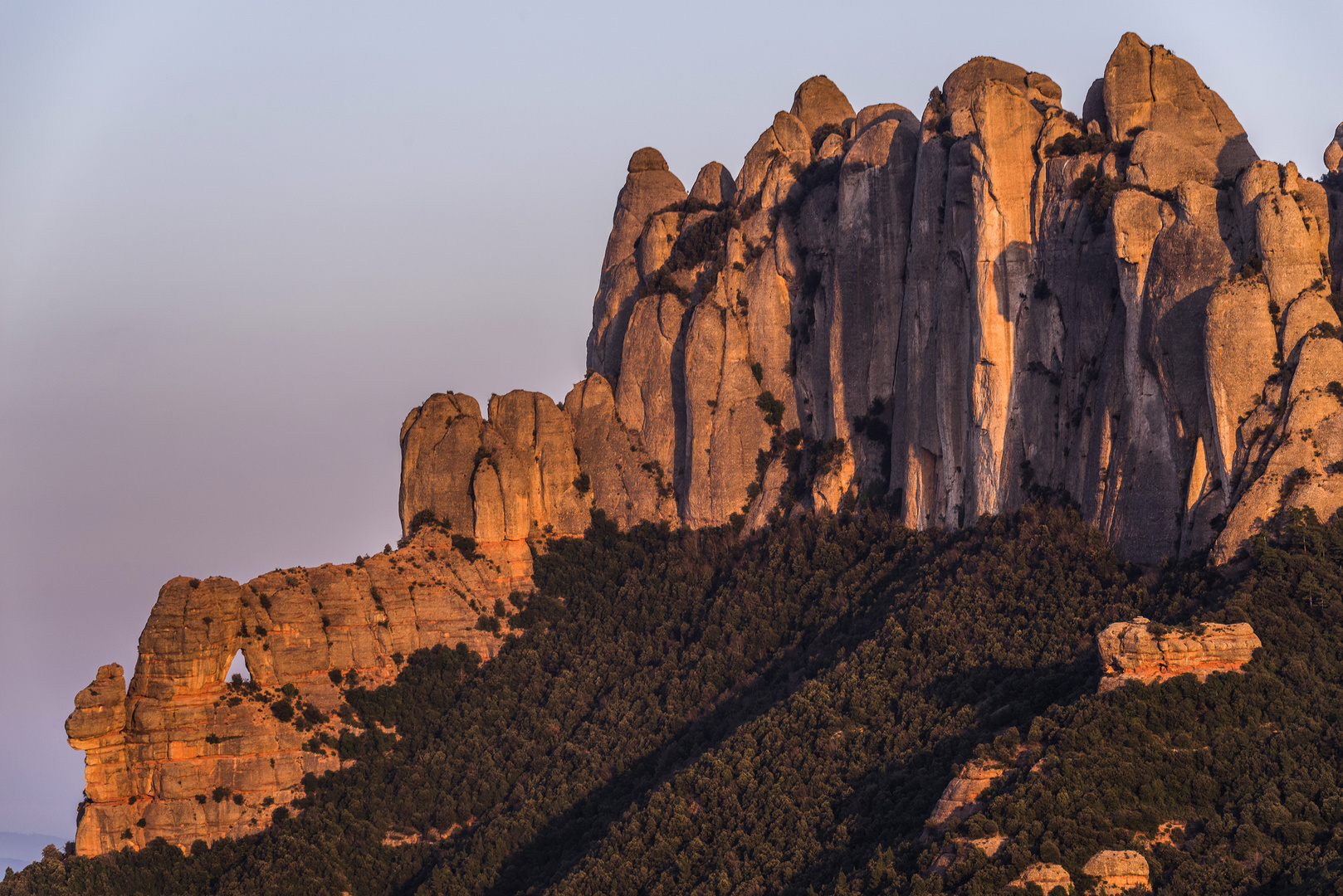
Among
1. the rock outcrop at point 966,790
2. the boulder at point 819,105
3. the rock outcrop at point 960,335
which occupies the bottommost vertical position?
the rock outcrop at point 966,790

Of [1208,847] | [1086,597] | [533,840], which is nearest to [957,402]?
[1086,597]

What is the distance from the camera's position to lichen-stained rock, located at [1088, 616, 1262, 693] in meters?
68.1

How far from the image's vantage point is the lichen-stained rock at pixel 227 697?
314 ft

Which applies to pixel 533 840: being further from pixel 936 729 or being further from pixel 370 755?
pixel 936 729

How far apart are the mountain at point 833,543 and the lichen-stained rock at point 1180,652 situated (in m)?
Result: 0.15

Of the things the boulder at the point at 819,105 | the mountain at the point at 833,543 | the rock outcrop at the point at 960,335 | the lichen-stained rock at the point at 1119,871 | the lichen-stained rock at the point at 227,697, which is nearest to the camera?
the lichen-stained rock at the point at 1119,871

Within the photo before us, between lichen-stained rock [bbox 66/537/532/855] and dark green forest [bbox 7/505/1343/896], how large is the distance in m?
1.66

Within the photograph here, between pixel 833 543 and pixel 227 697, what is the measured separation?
35.7 meters

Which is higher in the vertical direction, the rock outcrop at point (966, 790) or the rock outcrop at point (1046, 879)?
the rock outcrop at point (966, 790)

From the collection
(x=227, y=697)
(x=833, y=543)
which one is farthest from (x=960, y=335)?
(x=227, y=697)

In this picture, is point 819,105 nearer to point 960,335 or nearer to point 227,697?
point 960,335

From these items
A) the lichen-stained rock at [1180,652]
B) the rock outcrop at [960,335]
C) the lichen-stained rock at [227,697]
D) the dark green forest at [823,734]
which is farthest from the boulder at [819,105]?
the lichen-stained rock at [1180,652]

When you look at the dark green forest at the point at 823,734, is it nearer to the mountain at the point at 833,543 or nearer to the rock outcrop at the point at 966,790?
the mountain at the point at 833,543

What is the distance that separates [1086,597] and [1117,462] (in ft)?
22.7
